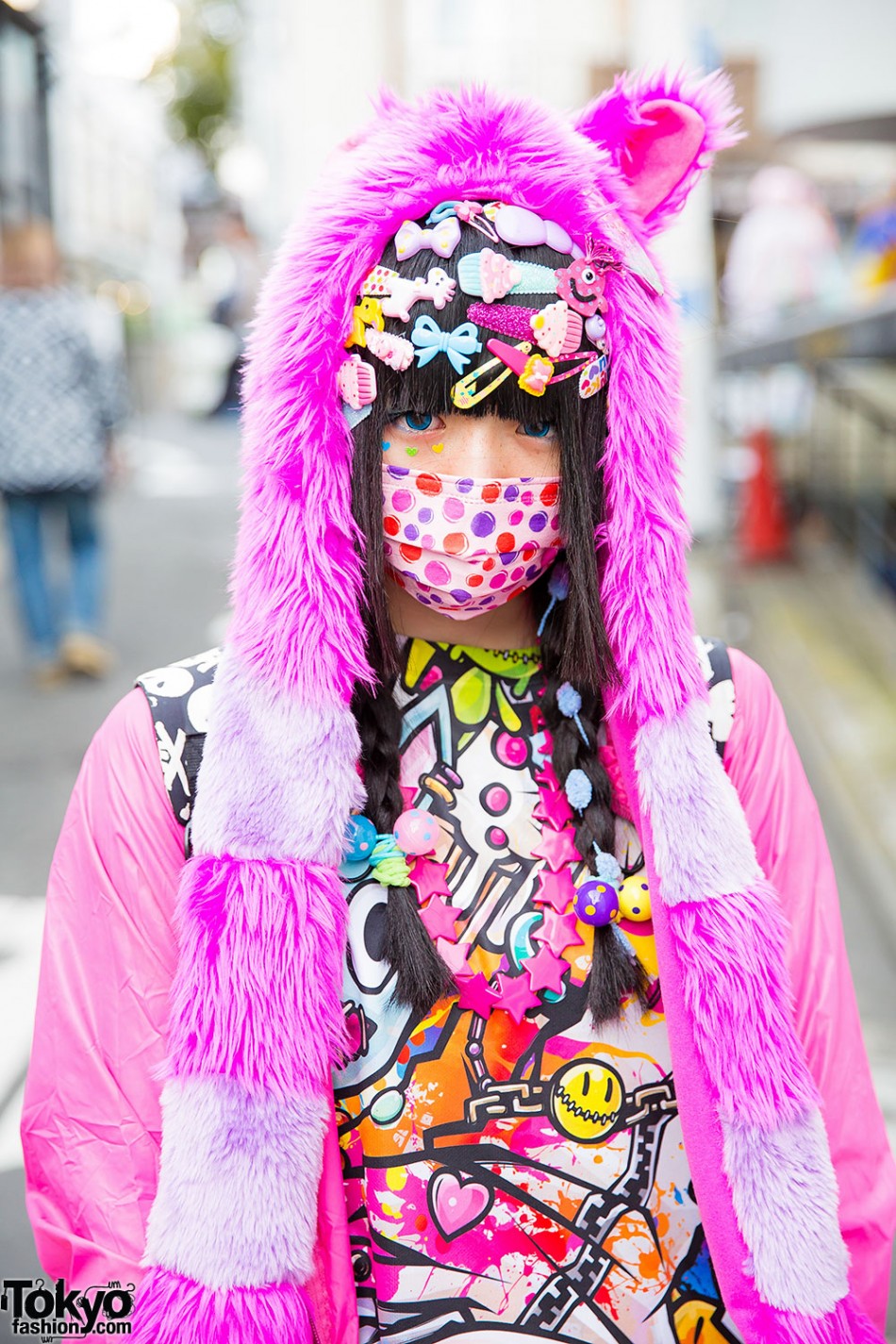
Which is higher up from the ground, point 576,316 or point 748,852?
point 576,316

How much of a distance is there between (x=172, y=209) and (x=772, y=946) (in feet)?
123

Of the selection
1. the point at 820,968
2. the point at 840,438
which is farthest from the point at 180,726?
the point at 840,438

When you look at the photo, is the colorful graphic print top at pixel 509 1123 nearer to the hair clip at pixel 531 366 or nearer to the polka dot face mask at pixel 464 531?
the polka dot face mask at pixel 464 531

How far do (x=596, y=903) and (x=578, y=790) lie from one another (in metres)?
0.13

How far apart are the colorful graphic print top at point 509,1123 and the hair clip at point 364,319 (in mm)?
450

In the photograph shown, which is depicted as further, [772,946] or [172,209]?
[172,209]

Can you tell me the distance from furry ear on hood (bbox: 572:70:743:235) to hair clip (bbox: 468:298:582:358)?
0.19 metres

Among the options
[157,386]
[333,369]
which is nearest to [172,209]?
[157,386]

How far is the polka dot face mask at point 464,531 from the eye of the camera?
4.47 feet

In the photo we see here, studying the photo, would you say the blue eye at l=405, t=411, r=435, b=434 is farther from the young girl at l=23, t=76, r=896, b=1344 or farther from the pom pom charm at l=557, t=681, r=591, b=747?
the pom pom charm at l=557, t=681, r=591, b=747

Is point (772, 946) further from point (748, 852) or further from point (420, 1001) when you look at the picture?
point (420, 1001)

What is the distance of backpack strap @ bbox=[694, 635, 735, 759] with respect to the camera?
1.47 metres

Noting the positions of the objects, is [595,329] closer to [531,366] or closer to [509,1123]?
[531,366]

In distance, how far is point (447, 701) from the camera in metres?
1.46
